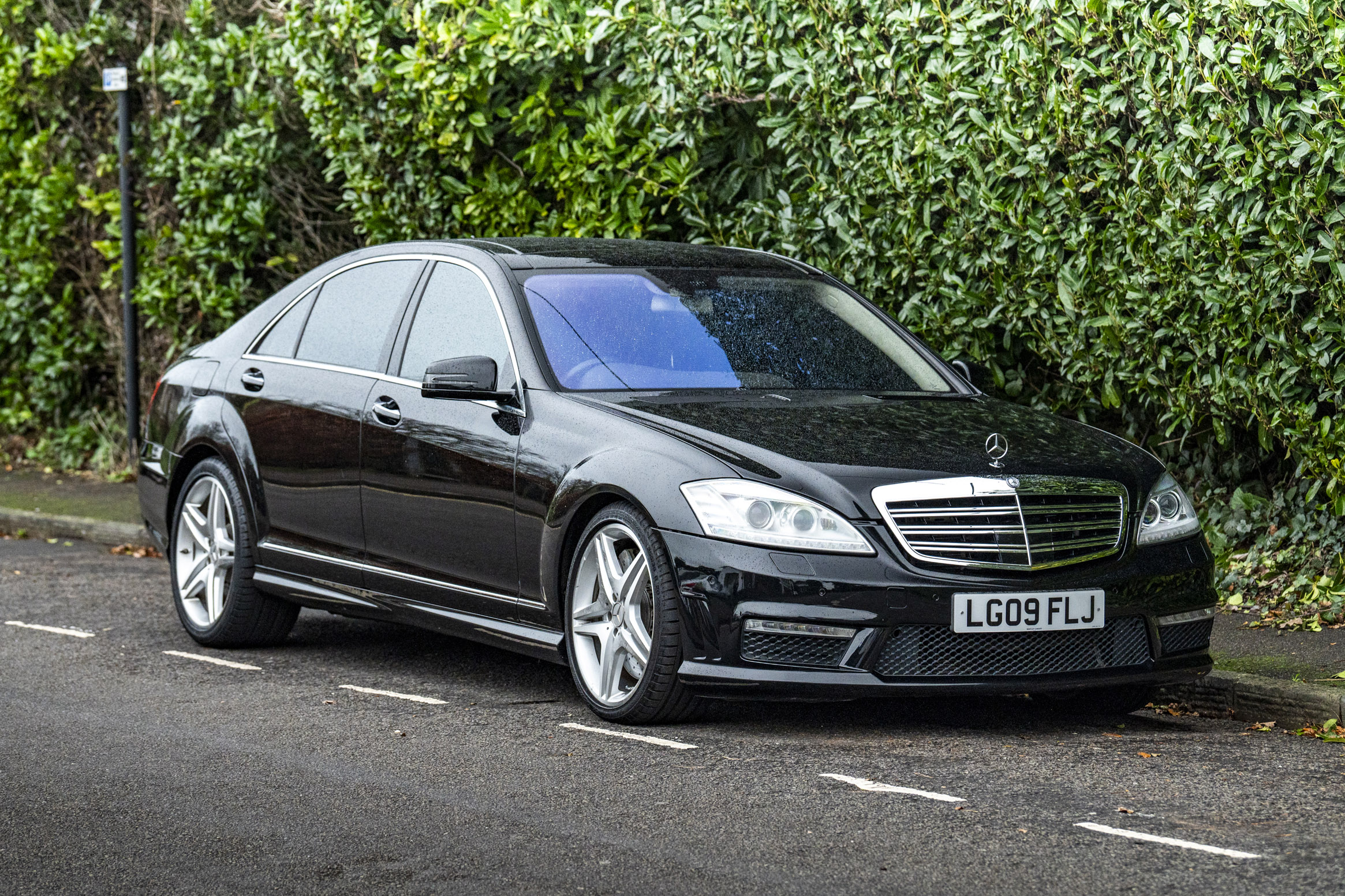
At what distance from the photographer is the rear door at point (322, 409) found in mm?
7410

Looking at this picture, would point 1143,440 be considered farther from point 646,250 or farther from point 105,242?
point 105,242

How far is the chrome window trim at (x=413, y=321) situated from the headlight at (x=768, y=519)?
1.01 meters

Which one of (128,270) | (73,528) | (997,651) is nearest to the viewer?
(997,651)

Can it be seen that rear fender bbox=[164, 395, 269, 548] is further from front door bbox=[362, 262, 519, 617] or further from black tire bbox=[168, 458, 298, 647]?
front door bbox=[362, 262, 519, 617]

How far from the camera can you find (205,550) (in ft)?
27.1

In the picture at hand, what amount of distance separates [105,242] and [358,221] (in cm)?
296

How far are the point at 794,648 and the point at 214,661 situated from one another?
3016 mm

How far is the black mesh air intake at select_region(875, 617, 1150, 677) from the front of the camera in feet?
19.1

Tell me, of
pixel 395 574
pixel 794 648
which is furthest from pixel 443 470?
pixel 794 648

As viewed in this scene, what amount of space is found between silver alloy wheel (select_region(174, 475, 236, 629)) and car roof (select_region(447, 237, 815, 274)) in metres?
1.62

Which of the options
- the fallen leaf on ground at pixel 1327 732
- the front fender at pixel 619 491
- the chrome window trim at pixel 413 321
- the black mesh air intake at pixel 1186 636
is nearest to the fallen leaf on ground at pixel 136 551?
the chrome window trim at pixel 413 321

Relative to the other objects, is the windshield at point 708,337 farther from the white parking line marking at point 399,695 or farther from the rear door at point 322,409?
the white parking line marking at point 399,695

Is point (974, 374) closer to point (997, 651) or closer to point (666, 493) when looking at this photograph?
point (997, 651)

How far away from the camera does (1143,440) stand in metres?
9.40
